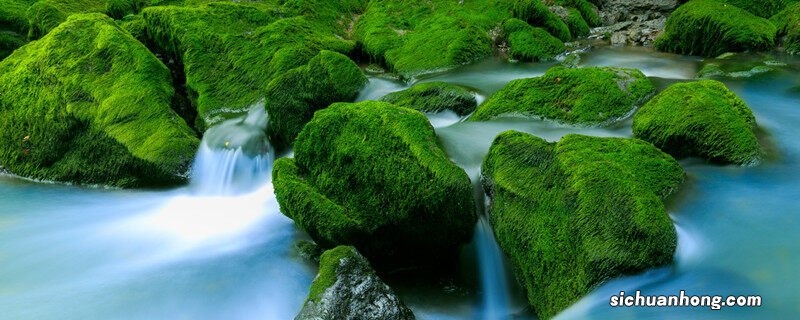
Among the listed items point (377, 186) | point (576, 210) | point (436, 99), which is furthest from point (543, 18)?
point (576, 210)

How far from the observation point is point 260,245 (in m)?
7.03

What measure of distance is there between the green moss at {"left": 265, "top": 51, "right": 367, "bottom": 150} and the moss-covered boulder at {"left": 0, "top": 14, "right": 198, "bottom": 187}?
130 cm

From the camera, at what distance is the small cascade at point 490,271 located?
226 inches

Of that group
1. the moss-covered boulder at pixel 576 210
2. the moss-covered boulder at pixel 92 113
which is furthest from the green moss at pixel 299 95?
the moss-covered boulder at pixel 576 210

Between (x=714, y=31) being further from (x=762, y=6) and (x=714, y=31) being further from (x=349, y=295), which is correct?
(x=349, y=295)

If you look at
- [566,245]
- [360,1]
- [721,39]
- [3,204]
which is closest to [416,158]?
[566,245]

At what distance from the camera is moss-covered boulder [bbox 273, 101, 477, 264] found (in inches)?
226

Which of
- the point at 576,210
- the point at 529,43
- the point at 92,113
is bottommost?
the point at 92,113

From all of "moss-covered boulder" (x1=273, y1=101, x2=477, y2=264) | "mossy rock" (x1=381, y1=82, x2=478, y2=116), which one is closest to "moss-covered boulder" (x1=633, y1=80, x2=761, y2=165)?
"moss-covered boulder" (x1=273, y1=101, x2=477, y2=264)

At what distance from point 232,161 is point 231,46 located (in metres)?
2.95

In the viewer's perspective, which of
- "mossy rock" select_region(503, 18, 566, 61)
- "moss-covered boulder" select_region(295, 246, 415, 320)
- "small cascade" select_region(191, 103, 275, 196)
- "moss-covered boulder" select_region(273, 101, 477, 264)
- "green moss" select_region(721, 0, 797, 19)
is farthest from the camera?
"green moss" select_region(721, 0, 797, 19)

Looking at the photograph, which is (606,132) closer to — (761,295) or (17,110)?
(761,295)

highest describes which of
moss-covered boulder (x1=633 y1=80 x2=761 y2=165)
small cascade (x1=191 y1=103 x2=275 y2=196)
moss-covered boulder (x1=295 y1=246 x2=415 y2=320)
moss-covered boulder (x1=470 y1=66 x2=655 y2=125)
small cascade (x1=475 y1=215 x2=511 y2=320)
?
moss-covered boulder (x1=633 y1=80 x2=761 y2=165)

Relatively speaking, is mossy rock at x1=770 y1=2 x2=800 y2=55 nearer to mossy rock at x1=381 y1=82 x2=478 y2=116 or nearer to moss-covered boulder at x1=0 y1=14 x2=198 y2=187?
mossy rock at x1=381 y1=82 x2=478 y2=116
